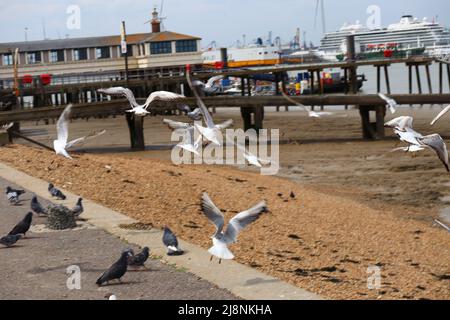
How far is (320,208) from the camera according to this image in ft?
50.5

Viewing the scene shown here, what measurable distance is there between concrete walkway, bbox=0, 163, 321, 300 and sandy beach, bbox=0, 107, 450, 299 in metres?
0.44

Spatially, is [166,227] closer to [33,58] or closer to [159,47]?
[159,47]

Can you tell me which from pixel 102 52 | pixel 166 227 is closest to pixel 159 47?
pixel 102 52

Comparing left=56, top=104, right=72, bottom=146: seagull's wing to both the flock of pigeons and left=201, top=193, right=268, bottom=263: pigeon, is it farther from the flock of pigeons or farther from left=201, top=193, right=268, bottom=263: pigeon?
left=201, top=193, right=268, bottom=263: pigeon

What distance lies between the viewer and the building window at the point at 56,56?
80312mm

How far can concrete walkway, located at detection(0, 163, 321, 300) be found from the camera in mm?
8664

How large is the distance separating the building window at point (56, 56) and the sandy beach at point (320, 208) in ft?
181

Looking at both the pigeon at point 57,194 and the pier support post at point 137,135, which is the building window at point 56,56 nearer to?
the pier support post at point 137,135

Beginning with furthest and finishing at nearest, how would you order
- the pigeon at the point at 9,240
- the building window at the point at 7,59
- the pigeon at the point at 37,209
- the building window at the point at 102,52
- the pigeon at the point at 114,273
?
the building window at the point at 7,59, the building window at the point at 102,52, the pigeon at the point at 37,209, the pigeon at the point at 9,240, the pigeon at the point at 114,273

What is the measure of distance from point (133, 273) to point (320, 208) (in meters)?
6.48

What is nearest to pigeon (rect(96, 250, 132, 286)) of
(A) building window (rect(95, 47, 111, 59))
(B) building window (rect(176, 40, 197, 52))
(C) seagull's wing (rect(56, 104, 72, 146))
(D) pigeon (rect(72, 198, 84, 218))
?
(D) pigeon (rect(72, 198, 84, 218))

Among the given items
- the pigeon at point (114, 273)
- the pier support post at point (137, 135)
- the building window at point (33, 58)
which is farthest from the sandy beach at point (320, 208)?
the building window at point (33, 58)
